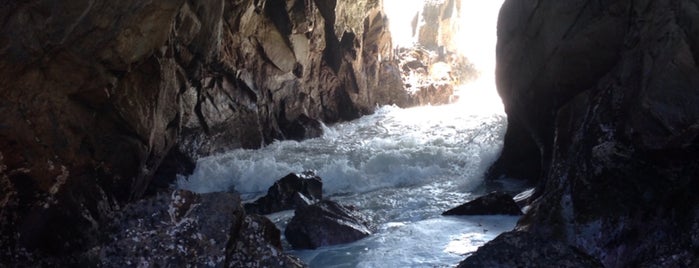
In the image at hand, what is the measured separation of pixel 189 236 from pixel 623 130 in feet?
14.8

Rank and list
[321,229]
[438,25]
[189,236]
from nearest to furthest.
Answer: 1. [189,236]
2. [321,229]
3. [438,25]

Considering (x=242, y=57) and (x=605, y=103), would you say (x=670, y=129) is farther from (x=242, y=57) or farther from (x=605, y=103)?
(x=242, y=57)

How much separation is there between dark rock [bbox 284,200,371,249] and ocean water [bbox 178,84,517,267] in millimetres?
165

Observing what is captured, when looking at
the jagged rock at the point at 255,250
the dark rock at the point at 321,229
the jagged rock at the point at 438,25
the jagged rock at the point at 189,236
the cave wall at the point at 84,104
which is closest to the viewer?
the jagged rock at the point at 189,236

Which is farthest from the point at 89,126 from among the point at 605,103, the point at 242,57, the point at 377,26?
the point at 377,26

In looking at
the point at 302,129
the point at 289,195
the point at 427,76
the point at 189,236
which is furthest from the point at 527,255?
the point at 427,76

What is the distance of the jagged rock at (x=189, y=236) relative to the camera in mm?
4402

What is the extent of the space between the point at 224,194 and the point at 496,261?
2439 mm

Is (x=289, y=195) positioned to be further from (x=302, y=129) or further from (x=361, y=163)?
(x=302, y=129)

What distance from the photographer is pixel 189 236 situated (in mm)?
4535

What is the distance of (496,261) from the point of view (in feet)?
13.2

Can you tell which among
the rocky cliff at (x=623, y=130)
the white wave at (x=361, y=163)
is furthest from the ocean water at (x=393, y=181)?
the rocky cliff at (x=623, y=130)

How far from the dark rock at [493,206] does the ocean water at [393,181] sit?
0.75 ft

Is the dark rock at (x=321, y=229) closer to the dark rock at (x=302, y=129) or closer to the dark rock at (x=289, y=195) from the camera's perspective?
the dark rock at (x=289, y=195)
